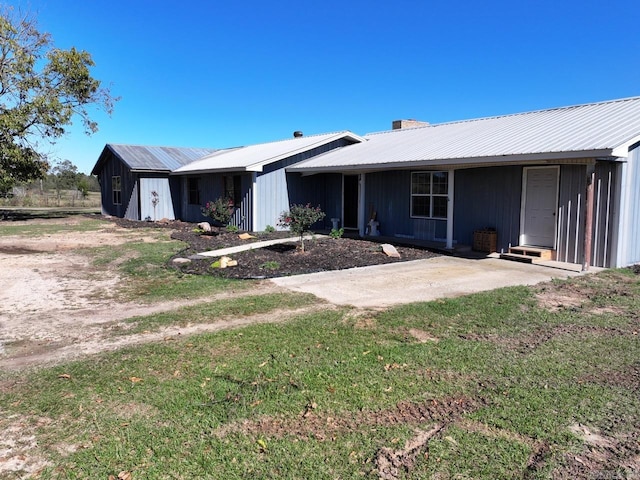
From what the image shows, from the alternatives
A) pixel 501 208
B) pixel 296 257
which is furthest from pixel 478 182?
pixel 296 257

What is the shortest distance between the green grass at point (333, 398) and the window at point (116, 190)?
Answer: 2182cm

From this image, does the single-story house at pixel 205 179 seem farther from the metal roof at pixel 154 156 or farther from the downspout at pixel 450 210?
the downspout at pixel 450 210

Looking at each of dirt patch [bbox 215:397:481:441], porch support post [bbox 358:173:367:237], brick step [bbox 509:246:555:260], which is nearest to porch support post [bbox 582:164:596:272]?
brick step [bbox 509:246:555:260]

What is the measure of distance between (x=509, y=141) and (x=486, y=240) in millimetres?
2521

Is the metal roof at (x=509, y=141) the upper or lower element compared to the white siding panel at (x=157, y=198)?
upper

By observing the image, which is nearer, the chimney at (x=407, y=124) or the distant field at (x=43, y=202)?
the chimney at (x=407, y=124)

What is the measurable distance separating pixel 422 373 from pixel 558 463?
154 cm

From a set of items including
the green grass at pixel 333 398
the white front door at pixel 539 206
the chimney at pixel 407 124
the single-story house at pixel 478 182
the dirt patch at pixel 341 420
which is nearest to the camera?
the green grass at pixel 333 398

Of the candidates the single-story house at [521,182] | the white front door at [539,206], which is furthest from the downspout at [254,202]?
the white front door at [539,206]

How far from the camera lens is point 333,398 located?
12.8ft

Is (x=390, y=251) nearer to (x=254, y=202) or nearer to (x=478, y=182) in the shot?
(x=478, y=182)

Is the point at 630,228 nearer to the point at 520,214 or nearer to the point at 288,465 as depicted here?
the point at 520,214

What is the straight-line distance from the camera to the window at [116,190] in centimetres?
2582

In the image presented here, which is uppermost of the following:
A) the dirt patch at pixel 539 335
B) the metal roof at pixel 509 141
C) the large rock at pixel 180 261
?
the metal roof at pixel 509 141
